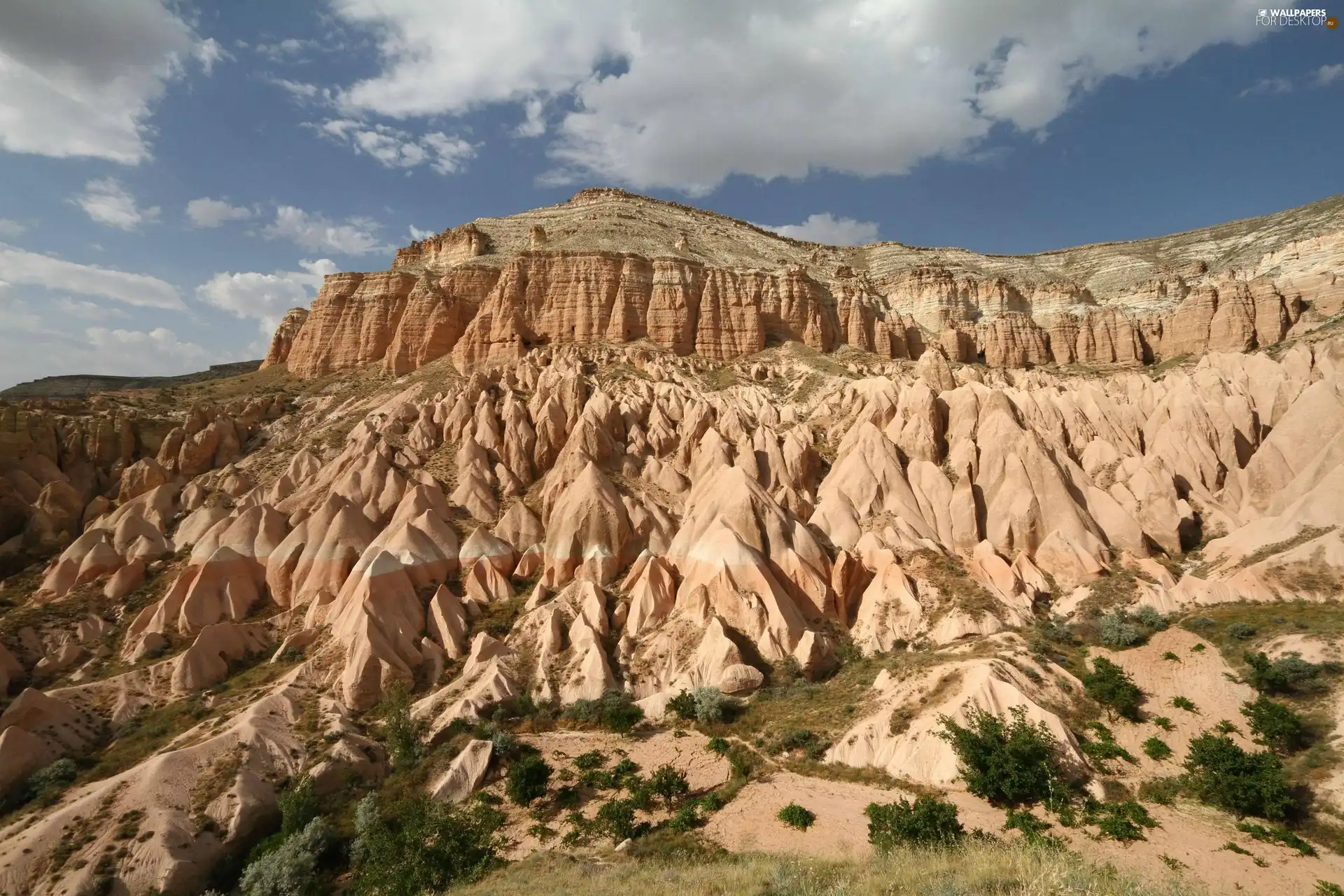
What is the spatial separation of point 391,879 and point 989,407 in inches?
1430

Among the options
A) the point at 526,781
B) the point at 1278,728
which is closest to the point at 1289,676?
the point at 1278,728

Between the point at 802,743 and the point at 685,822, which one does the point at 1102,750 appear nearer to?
the point at 802,743

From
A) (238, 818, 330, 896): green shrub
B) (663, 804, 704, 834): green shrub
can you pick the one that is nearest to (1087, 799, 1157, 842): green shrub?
(663, 804, 704, 834): green shrub

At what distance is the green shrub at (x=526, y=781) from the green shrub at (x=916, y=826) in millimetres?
9595

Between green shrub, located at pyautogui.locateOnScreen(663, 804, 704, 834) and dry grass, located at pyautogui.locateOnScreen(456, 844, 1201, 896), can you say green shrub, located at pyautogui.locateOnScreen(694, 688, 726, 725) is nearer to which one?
green shrub, located at pyautogui.locateOnScreen(663, 804, 704, 834)

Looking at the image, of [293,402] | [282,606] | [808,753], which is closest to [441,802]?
[808,753]

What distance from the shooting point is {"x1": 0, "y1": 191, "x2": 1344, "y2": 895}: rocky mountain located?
56.4 feet

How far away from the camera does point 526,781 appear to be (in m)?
18.3

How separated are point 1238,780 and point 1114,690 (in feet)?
13.1

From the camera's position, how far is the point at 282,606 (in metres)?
29.4

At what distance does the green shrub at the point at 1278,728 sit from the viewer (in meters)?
16.6

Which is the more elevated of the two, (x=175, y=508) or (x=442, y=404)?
(x=442, y=404)

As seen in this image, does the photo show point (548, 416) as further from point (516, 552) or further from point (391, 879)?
point (391, 879)

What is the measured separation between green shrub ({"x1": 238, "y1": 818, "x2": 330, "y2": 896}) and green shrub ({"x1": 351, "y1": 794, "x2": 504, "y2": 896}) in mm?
988
